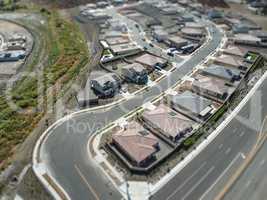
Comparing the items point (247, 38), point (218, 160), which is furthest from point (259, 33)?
point (218, 160)

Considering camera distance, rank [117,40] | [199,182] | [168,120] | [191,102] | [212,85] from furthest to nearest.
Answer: [117,40] < [212,85] < [191,102] < [168,120] < [199,182]

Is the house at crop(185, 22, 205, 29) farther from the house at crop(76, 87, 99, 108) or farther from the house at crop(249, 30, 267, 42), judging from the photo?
the house at crop(76, 87, 99, 108)

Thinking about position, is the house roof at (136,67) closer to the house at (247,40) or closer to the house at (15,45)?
the house at (15,45)

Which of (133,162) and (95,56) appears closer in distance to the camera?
(133,162)

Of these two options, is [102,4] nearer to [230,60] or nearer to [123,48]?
[123,48]

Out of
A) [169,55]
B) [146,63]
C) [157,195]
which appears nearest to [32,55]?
[146,63]

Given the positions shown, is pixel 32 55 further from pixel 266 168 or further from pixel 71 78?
pixel 266 168
